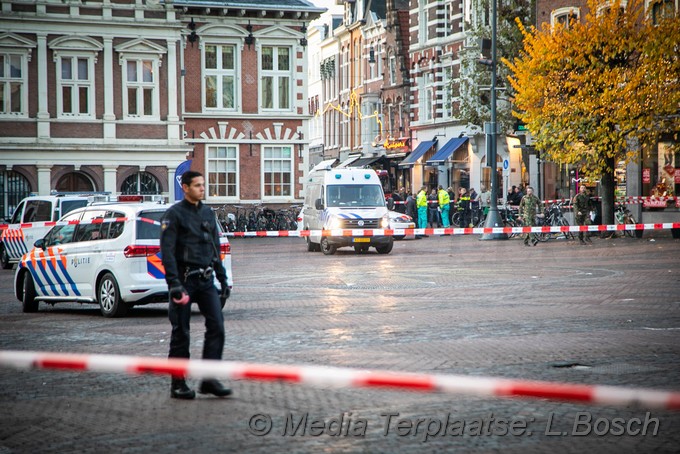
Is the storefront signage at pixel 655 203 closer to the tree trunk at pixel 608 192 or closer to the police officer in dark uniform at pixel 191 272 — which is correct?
the tree trunk at pixel 608 192

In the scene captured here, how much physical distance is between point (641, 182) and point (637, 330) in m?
28.6

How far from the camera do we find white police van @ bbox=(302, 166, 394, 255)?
1179 inches

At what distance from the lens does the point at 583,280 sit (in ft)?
66.8

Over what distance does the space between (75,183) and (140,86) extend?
15.6 ft

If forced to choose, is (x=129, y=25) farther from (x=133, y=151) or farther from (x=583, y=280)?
(x=583, y=280)

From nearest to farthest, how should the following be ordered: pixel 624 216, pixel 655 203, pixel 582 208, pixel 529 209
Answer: pixel 529 209, pixel 582 208, pixel 624 216, pixel 655 203

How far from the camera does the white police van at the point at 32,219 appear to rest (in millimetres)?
27312

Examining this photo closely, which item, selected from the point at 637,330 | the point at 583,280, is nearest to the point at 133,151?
the point at 583,280

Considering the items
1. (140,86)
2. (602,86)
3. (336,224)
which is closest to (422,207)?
(602,86)

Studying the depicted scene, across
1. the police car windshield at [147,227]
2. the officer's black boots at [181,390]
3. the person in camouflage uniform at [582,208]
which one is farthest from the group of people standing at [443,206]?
the officer's black boots at [181,390]

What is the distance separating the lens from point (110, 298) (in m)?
15.6

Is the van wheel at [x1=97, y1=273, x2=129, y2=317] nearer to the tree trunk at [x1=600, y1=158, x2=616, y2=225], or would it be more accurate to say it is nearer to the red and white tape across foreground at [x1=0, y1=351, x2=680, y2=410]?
the red and white tape across foreground at [x1=0, y1=351, x2=680, y2=410]

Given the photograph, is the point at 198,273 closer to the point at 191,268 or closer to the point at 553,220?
the point at 191,268

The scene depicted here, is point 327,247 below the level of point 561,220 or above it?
below
